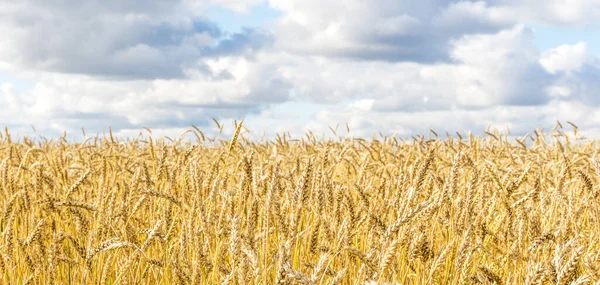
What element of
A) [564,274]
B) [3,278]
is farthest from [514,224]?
[3,278]

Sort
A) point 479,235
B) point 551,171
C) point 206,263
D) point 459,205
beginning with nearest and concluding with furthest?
point 206,263, point 459,205, point 479,235, point 551,171

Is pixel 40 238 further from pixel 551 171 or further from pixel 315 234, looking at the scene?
pixel 551 171

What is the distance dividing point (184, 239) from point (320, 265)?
3.99 ft

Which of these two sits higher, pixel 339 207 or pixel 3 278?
Answer: pixel 339 207

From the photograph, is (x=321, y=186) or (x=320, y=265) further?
(x=321, y=186)

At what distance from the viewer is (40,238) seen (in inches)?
103

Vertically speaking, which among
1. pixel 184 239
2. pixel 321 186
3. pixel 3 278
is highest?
pixel 321 186

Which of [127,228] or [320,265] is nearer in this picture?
[320,265]

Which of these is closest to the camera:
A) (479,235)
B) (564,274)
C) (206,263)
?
(564,274)

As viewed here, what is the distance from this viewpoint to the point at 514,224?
276 cm

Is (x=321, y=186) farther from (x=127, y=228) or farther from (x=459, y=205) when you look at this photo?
(x=127, y=228)

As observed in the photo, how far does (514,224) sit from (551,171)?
→ 2.91m

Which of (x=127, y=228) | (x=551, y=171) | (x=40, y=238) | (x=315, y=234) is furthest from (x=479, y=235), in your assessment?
(x=551, y=171)

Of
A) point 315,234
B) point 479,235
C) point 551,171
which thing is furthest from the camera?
point 551,171
